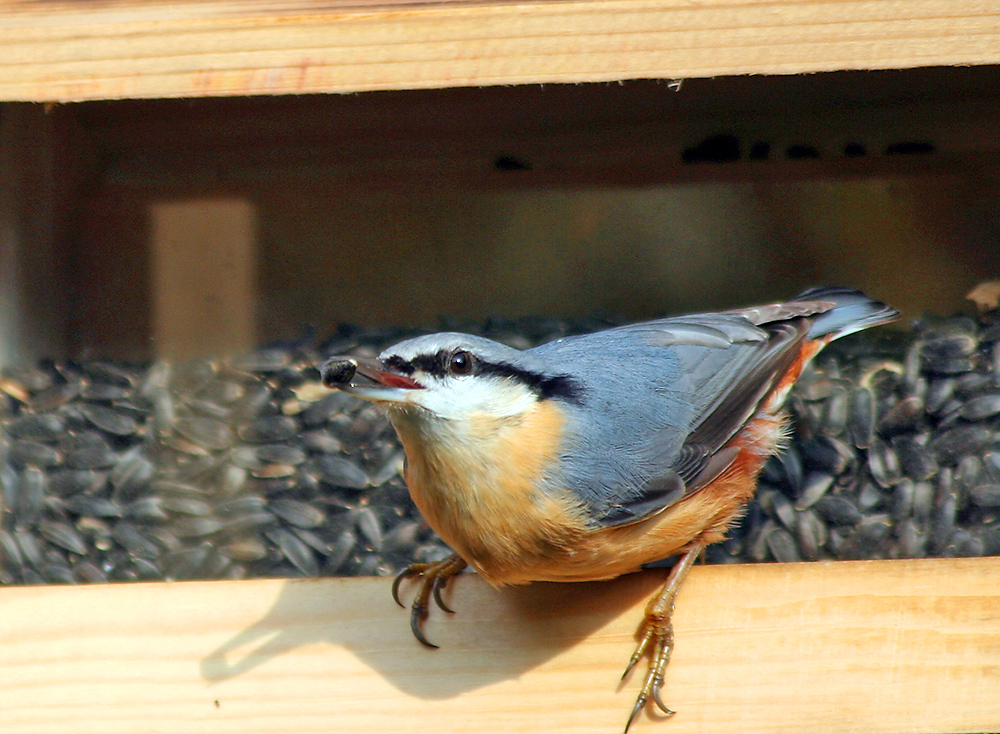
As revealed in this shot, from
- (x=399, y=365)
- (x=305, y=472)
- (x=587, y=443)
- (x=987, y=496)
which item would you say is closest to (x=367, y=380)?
(x=399, y=365)

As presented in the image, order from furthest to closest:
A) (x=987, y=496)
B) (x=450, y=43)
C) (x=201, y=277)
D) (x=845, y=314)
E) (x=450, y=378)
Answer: (x=201, y=277) < (x=845, y=314) < (x=987, y=496) < (x=450, y=43) < (x=450, y=378)

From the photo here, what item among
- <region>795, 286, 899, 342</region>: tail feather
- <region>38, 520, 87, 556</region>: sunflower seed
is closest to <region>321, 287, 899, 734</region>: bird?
<region>795, 286, 899, 342</region>: tail feather

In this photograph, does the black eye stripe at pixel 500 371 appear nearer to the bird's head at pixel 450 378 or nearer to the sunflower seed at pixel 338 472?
the bird's head at pixel 450 378

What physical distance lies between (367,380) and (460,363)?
0.20 meters

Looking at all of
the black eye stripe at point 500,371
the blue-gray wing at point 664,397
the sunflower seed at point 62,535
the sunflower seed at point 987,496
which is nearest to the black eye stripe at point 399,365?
the black eye stripe at point 500,371

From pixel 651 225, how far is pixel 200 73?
1.13 metres

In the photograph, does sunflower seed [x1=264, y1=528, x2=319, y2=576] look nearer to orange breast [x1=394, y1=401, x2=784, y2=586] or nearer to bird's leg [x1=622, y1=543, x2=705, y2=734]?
orange breast [x1=394, y1=401, x2=784, y2=586]

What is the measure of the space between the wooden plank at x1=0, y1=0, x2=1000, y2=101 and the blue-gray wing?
0.56 m

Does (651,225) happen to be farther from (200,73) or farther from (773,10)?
(200,73)

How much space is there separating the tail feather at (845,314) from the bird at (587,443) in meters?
0.13

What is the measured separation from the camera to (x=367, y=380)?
1561mm

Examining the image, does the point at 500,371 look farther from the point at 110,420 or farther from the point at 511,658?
the point at 110,420

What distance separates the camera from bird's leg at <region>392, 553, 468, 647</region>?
1934 millimetres

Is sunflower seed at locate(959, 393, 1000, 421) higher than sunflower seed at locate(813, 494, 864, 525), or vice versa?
sunflower seed at locate(959, 393, 1000, 421)
